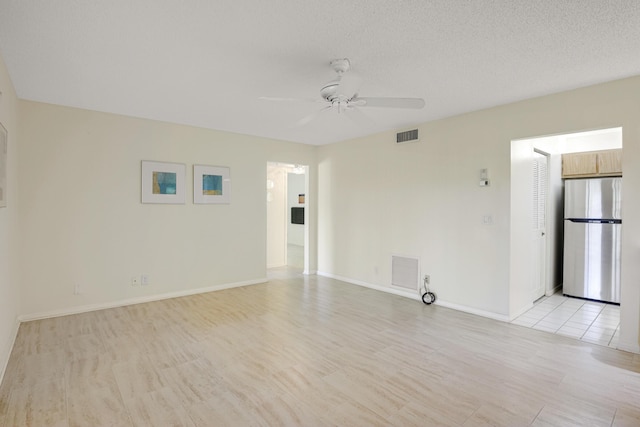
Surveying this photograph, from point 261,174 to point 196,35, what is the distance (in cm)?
335

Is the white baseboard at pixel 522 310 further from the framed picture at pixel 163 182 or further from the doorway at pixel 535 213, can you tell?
the framed picture at pixel 163 182

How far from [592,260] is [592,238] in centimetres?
30

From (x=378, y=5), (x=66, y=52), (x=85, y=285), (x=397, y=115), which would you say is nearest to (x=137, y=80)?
(x=66, y=52)

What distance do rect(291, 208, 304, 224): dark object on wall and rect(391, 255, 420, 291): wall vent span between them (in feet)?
16.7

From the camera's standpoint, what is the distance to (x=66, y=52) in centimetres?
247

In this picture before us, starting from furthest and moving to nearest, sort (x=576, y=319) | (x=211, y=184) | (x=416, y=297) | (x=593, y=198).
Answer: (x=211, y=184), (x=416, y=297), (x=593, y=198), (x=576, y=319)

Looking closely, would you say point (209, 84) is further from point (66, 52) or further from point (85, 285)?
point (85, 285)

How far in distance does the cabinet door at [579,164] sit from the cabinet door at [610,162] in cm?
6

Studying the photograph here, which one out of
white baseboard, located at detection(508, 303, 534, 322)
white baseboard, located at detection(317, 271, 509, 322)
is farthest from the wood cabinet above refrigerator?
white baseboard, located at detection(317, 271, 509, 322)

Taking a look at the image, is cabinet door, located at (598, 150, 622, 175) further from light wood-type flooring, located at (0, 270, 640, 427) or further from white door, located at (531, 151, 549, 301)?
light wood-type flooring, located at (0, 270, 640, 427)

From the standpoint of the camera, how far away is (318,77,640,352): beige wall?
2959mm

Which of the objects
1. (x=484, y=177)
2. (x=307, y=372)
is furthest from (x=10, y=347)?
(x=484, y=177)

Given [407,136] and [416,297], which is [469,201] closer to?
[407,136]

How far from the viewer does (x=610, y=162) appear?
426cm
